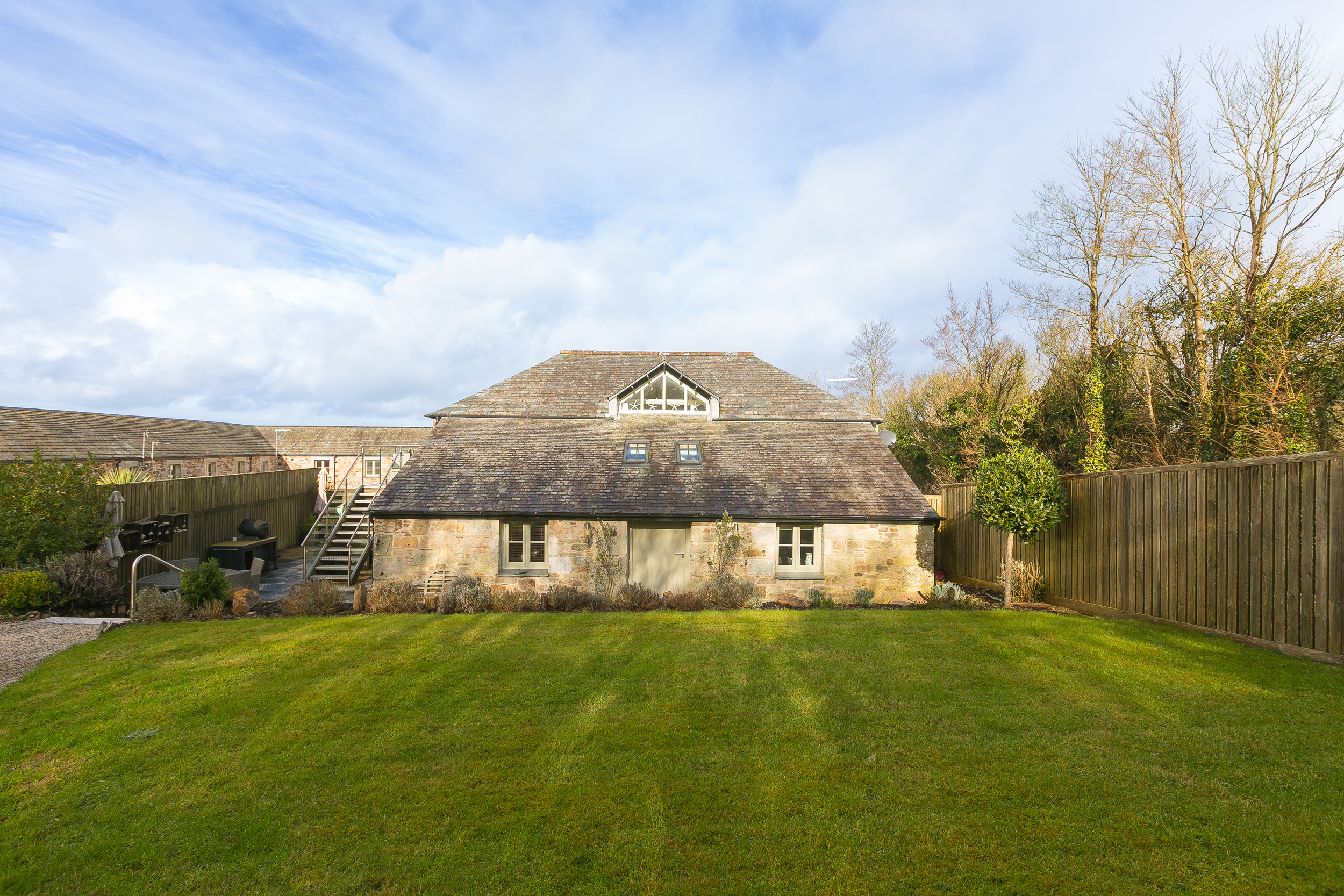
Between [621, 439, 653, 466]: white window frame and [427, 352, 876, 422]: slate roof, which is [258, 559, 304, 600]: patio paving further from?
[621, 439, 653, 466]: white window frame

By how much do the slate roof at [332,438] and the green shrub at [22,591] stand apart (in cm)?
2911

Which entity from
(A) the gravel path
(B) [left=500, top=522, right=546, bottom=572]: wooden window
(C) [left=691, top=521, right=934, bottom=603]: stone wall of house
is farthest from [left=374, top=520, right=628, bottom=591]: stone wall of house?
(A) the gravel path

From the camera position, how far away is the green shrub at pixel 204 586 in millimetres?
11156

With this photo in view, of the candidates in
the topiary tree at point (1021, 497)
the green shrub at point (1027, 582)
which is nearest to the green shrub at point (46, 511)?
the topiary tree at point (1021, 497)

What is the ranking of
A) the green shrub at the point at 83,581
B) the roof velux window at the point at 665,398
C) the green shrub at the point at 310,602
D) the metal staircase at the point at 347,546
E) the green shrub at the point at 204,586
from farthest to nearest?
1. the roof velux window at the point at 665,398
2. the metal staircase at the point at 347,546
3. the green shrub at the point at 310,602
4. the green shrub at the point at 204,586
5. the green shrub at the point at 83,581

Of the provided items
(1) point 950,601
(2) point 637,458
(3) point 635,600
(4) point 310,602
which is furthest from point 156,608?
(1) point 950,601

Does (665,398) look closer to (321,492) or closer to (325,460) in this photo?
(321,492)

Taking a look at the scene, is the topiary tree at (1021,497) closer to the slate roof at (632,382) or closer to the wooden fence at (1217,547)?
the wooden fence at (1217,547)

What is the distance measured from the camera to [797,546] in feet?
46.1

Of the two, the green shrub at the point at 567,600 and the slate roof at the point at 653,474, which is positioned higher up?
the slate roof at the point at 653,474

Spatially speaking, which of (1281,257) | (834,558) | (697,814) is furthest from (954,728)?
(1281,257)

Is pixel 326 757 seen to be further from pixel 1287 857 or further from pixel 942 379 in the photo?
pixel 942 379

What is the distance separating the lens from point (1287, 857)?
388cm

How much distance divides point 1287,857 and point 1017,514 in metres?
8.02
